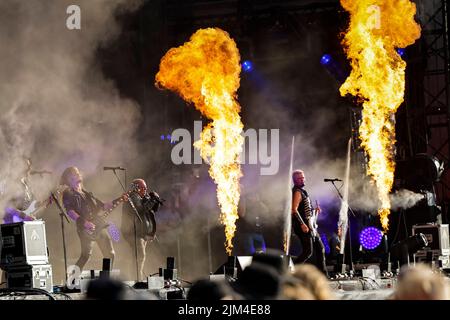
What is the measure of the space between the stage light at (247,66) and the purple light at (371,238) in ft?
15.8

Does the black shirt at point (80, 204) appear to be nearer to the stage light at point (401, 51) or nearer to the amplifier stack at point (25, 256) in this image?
the amplifier stack at point (25, 256)

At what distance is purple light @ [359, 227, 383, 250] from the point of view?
52.7 feet

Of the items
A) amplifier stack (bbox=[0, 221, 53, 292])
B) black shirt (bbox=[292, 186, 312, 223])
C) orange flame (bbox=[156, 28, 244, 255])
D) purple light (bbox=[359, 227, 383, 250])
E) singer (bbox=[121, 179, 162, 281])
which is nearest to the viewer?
amplifier stack (bbox=[0, 221, 53, 292])

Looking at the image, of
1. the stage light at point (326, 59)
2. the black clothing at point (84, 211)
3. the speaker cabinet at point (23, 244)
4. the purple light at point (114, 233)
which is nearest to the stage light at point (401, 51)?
the stage light at point (326, 59)

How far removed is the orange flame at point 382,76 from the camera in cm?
1627

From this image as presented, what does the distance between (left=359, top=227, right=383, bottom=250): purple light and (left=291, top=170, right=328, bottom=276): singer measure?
11.3 ft

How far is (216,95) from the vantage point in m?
17.4

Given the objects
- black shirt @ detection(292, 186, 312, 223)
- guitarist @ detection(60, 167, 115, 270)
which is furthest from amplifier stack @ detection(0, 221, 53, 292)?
black shirt @ detection(292, 186, 312, 223)

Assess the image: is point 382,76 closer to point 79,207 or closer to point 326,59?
point 326,59

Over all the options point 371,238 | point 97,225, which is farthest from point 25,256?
point 371,238

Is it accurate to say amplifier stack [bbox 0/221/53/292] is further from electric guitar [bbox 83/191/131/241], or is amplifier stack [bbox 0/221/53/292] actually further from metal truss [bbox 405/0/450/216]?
metal truss [bbox 405/0/450/216]

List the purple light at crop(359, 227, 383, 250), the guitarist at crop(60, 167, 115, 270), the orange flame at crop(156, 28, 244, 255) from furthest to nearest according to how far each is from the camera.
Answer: the orange flame at crop(156, 28, 244, 255)
the purple light at crop(359, 227, 383, 250)
the guitarist at crop(60, 167, 115, 270)
